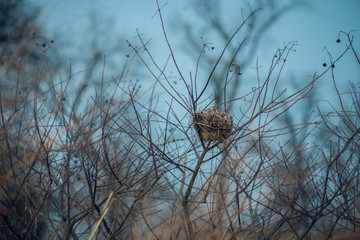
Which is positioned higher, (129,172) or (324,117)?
(324,117)

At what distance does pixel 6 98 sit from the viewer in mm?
2676

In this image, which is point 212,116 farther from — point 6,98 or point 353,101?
point 6,98

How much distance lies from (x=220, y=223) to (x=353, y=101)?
1.32 m

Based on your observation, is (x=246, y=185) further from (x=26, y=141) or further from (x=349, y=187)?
(x=26, y=141)

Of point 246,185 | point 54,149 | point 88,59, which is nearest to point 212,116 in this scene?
point 246,185

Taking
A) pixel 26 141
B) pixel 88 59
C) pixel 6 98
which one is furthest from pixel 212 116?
pixel 88 59

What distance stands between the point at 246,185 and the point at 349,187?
2.56ft

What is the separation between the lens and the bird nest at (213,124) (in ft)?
7.15

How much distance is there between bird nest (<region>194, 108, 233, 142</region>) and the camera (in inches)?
85.8

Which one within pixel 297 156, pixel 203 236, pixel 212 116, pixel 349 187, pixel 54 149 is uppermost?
pixel 212 116

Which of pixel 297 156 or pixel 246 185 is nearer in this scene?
pixel 246 185

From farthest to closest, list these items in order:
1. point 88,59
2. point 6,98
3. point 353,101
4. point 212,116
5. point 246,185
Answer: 1. point 88,59
2. point 6,98
3. point 212,116
4. point 353,101
5. point 246,185

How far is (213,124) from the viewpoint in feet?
7.99

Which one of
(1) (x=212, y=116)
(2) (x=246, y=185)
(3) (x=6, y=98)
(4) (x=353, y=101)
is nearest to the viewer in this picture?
(2) (x=246, y=185)
